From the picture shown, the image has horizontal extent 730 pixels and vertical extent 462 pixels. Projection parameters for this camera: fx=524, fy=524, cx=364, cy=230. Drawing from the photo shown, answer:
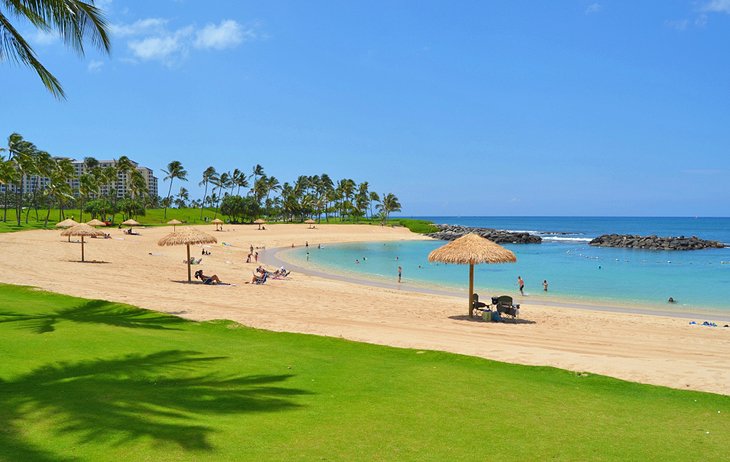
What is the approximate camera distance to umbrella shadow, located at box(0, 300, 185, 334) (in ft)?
35.3

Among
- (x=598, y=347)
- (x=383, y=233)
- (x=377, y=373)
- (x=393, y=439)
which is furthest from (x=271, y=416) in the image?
(x=383, y=233)

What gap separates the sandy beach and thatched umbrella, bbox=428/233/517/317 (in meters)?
2.10

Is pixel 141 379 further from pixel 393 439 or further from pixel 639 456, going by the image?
pixel 639 456

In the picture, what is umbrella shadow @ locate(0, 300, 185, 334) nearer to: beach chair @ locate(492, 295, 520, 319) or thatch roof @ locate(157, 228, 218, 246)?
thatch roof @ locate(157, 228, 218, 246)

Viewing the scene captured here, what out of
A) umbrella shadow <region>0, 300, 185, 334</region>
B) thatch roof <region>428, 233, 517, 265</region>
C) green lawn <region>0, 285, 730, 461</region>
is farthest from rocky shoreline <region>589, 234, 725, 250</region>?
umbrella shadow <region>0, 300, 185, 334</region>

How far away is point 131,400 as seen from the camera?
235 inches

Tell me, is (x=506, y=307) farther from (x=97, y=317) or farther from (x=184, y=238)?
(x=184, y=238)

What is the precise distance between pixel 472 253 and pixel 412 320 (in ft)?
10.2

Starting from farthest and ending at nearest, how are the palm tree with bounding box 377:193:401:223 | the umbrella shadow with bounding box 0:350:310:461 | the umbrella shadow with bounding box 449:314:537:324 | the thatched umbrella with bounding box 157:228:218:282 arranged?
the palm tree with bounding box 377:193:401:223 < the thatched umbrella with bounding box 157:228:218:282 < the umbrella shadow with bounding box 449:314:537:324 < the umbrella shadow with bounding box 0:350:310:461

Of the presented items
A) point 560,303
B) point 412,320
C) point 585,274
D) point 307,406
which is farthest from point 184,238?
point 585,274

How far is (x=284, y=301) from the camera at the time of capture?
2027 centimetres

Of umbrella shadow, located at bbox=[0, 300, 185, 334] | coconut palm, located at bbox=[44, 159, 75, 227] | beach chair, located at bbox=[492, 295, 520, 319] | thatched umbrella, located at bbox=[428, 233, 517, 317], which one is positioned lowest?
beach chair, located at bbox=[492, 295, 520, 319]

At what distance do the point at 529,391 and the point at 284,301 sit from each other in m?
13.6

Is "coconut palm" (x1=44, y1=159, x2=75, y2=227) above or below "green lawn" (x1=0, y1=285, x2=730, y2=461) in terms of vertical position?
above
